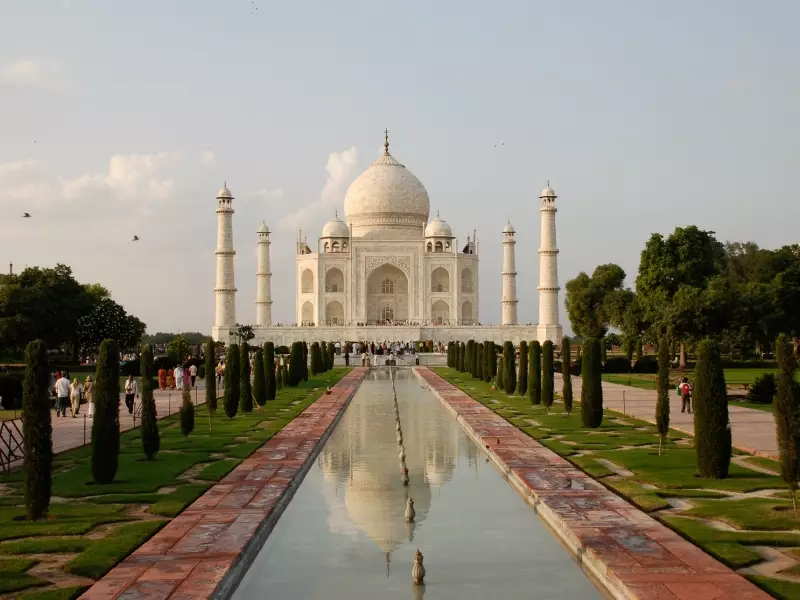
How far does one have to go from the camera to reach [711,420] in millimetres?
9336

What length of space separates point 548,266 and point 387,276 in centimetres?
967

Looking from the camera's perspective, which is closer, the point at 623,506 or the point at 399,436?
the point at 623,506

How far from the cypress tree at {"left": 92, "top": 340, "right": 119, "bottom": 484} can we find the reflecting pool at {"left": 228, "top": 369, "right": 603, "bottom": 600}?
5.96 ft

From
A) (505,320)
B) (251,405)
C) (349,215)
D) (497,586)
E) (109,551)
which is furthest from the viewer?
(349,215)

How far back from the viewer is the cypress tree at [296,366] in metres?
25.3

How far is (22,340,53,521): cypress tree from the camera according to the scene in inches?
299

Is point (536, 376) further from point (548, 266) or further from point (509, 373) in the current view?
point (548, 266)

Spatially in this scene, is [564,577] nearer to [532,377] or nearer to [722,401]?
[722,401]

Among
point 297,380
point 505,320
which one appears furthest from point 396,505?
point 505,320

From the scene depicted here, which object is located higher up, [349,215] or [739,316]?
[349,215]

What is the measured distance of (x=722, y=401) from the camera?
9461 millimetres

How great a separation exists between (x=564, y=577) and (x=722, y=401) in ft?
12.8

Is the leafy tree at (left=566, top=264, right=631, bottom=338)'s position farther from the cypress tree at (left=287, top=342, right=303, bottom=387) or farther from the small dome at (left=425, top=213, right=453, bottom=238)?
the cypress tree at (left=287, top=342, right=303, bottom=387)

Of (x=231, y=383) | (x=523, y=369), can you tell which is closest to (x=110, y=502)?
(x=231, y=383)
